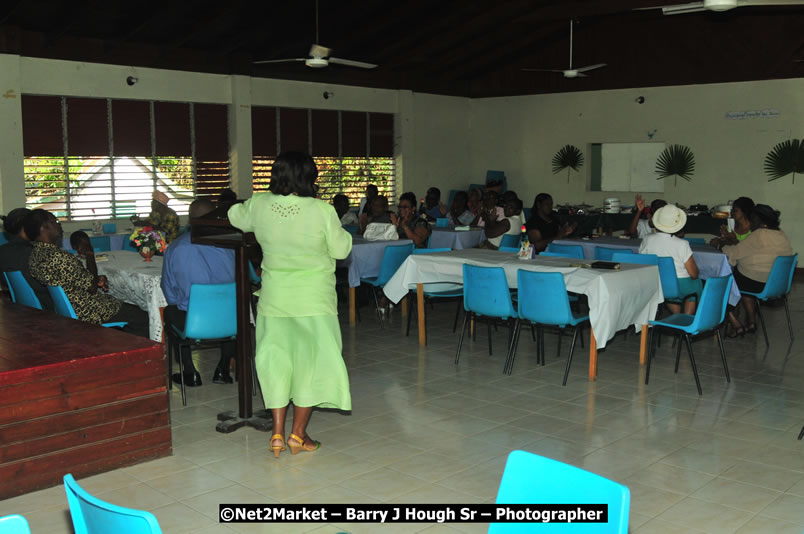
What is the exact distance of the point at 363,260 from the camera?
773 cm

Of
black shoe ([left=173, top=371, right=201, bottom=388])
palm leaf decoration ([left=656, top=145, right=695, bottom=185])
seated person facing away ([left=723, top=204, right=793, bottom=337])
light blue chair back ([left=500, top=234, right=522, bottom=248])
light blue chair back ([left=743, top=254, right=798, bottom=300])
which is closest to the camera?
black shoe ([left=173, top=371, right=201, bottom=388])

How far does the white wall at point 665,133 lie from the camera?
474 inches

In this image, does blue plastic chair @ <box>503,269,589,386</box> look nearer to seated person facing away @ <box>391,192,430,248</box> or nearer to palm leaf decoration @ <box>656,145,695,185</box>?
seated person facing away @ <box>391,192,430,248</box>

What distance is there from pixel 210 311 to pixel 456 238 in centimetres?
455

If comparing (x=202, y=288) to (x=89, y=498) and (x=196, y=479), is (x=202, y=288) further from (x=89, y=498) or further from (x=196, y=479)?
(x=89, y=498)

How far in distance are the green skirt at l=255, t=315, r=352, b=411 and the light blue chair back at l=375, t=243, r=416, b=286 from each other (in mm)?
3368

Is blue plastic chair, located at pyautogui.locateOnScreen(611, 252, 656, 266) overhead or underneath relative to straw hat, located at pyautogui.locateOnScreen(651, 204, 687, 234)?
underneath

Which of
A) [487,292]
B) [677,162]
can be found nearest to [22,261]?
[487,292]

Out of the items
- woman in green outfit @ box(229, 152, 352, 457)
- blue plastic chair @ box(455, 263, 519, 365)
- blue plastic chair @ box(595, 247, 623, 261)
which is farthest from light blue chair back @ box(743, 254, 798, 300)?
woman in green outfit @ box(229, 152, 352, 457)

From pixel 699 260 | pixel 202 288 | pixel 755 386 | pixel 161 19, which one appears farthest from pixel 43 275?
pixel 161 19

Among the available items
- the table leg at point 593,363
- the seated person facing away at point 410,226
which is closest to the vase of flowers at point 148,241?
the seated person facing away at point 410,226

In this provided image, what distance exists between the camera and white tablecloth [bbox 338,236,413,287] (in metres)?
7.64

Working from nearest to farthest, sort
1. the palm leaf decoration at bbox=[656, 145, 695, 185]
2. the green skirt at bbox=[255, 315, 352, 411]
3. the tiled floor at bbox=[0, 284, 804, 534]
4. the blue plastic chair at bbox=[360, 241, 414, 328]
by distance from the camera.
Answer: the tiled floor at bbox=[0, 284, 804, 534], the green skirt at bbox=[255, 315, 352, 411], the blue plastic chair at bbox=[360, 241, 414, 328], the palm leaf decoration at bbox=[656, 145, 695, 185]

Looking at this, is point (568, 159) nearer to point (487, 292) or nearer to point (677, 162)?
point (677, 162)
